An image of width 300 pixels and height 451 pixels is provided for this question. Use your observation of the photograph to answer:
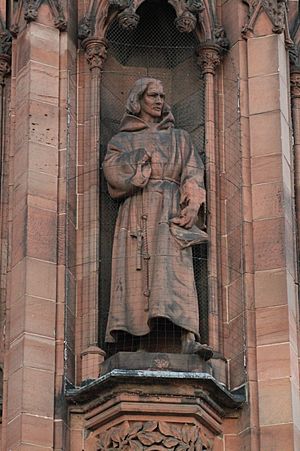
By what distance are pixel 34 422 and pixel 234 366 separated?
2.06 meters

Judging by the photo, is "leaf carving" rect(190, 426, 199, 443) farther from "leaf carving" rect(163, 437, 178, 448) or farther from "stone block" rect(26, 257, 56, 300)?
"stone block" rect(26, 257, 56, 300)

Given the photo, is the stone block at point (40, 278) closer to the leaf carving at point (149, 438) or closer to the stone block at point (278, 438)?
the leaf carving at point (149, 438)

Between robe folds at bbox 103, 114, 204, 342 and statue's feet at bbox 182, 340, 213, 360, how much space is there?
5.4 inches

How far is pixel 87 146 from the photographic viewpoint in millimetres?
A: 22703

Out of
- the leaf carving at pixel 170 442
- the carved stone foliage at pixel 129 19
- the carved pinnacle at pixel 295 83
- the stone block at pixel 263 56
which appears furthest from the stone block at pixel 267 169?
the leaf carving at pixel 170 442

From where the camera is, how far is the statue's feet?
21453mm

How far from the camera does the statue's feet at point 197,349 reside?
21453mm

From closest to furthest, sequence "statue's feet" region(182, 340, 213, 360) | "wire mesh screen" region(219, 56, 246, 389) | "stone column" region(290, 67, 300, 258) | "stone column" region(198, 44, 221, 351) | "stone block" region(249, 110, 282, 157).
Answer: "statue's feet" region(182, 340, 213, 360)
"wire mesh screen" region(219, 56, 246, 389)
"stone column" region(198, 44, 221, 351)
"stone block" region(249, 110, 282, 157)
"stone column" region(290, 67, 300, 258)

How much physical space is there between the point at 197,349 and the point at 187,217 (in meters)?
1.38

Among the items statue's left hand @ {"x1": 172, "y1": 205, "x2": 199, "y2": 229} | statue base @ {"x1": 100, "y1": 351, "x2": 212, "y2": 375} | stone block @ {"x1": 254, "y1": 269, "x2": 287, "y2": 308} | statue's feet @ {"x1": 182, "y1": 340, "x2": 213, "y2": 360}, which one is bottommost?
statue base @ {"x1": 100, "y1": 351, "x2": 212, "y2": 375}

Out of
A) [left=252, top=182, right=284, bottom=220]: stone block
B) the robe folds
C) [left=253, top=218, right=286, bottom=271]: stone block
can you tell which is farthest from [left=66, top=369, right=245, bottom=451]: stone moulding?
[left=252, top=182, right=284, bottom=220]: stone block

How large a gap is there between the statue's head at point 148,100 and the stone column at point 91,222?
37 cm

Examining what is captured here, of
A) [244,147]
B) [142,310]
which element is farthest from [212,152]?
[142,310]

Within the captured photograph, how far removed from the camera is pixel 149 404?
2117 centimetres
